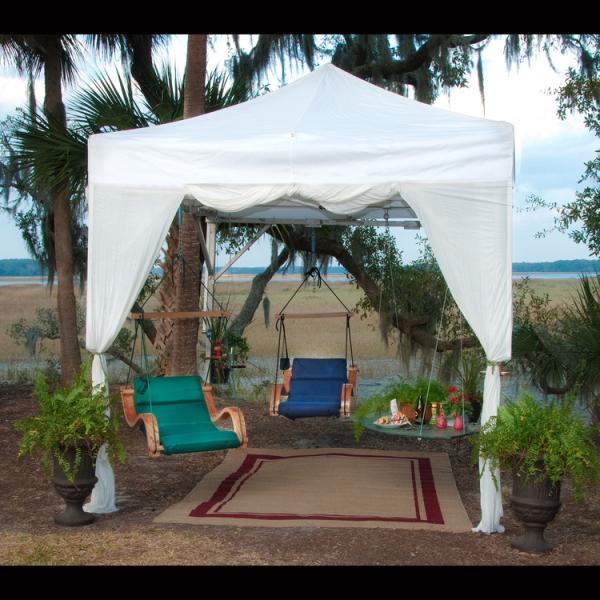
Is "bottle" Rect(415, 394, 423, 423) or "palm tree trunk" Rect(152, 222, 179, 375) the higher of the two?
"palm tree trunk" Rect(152, 222, 179, 375)

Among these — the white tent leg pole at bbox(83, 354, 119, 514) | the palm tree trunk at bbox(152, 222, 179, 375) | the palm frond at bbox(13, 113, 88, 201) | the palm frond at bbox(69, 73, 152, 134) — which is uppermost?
the palm frond at bbox(69, 73, 152, 134)

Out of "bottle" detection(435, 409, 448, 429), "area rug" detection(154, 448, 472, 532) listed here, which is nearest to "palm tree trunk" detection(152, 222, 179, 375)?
"area rug" detection(154, 448, 472, 532)

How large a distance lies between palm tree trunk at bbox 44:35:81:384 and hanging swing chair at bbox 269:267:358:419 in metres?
2.47

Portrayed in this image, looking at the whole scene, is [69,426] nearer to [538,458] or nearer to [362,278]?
[538,458]

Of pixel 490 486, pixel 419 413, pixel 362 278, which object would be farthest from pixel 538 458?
pixel 362 278

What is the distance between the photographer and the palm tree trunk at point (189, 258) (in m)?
7.91

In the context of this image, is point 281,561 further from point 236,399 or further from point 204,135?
point 236,399

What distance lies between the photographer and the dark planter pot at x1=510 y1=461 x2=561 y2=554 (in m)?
4.18

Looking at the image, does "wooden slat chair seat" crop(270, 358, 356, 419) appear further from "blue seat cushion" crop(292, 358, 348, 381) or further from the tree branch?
the tree branch

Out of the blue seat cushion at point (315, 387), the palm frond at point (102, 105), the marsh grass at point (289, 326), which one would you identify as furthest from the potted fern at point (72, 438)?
the marsh grass at point (289, 326)

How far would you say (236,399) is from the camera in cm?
959
